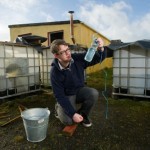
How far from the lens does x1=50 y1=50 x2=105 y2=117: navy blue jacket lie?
2.67 meters

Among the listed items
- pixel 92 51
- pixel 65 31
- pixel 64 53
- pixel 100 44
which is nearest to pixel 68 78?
pixel 64 53

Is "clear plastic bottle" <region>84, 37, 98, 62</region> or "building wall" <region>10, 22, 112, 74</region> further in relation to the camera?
"building wall" <region>10, 22, 112, 74</region>

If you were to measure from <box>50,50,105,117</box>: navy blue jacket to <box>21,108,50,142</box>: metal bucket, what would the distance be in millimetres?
321

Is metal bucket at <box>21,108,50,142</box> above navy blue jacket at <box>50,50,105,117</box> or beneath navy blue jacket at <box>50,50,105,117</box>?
beneath

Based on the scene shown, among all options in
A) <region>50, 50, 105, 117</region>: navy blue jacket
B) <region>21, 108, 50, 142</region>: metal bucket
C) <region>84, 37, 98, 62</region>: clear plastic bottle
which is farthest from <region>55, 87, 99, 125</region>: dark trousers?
<region>84, 37, 98, 62</region>: clear plastic bottle

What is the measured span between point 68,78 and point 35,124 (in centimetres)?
85

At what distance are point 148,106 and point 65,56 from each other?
2.71 metres

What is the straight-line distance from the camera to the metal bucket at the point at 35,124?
2512 millimetres

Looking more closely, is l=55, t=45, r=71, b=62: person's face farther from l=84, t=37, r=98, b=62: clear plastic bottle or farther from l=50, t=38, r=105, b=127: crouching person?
l=84, t=37, r=98, b=62: clear plastic bottle

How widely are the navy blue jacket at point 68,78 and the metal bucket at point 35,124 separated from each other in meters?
0.32

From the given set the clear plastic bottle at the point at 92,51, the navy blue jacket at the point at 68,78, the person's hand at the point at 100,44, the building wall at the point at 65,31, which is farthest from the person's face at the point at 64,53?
the building wall at the point at 65,31

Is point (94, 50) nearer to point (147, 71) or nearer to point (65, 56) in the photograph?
point (65, 56)

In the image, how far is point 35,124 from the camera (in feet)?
8.26

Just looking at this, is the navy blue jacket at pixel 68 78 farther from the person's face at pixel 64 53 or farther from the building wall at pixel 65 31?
the building wall at pixel 65 31
